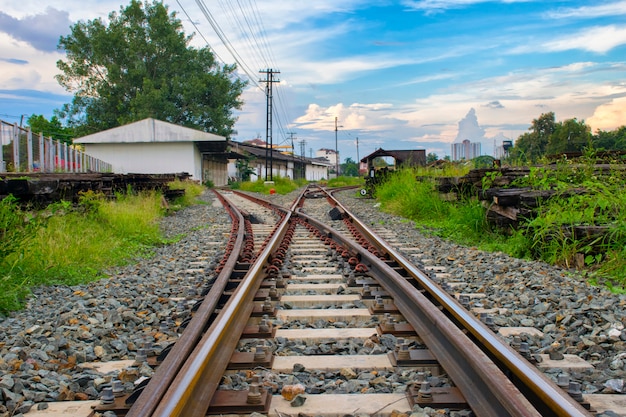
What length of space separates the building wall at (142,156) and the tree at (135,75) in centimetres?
1183

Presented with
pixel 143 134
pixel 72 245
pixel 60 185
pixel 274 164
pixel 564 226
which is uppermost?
pixel 143 134

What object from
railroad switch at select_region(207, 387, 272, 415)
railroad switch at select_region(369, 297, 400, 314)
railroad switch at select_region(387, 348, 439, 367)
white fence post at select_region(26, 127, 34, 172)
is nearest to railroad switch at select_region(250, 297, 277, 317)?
railroad switch at select_region(369, 297, 400, 314)

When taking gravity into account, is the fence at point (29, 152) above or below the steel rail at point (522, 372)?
above

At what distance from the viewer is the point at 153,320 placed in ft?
12.0

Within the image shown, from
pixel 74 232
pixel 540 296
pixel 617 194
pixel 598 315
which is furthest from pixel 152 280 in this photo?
pixel 617 194

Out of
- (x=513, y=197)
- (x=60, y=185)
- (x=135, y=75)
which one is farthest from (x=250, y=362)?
(x=135, y=75)

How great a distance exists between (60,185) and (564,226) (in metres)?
6.86

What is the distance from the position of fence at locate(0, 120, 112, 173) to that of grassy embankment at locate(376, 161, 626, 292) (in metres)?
10.9

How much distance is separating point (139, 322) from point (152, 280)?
150 centimetres

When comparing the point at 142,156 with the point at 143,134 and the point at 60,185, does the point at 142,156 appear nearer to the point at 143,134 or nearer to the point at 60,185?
the point at 143,134

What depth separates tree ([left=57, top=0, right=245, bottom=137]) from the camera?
52844mm

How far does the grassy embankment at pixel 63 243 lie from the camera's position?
4711 millimetres

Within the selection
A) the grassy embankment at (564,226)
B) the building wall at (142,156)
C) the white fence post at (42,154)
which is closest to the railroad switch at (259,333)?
the grassy embankment at (564,226)

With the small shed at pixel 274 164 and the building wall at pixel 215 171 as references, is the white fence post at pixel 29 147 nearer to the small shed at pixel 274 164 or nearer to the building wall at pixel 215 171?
the small shed at pixel 274 164
